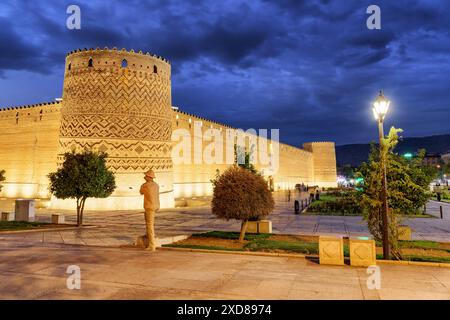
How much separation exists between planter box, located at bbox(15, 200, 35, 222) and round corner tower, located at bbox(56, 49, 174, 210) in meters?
5.02

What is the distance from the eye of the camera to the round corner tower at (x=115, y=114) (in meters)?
19.6

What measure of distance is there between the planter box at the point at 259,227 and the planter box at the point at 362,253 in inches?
205

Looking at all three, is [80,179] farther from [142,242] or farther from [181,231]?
[142,242]

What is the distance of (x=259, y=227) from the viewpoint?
11.1 m

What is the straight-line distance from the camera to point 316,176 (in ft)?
215

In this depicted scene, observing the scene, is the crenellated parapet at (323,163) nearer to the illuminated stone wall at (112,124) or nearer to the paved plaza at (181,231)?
the illuminated stone wall at (112,124)

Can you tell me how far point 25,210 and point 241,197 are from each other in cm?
1105

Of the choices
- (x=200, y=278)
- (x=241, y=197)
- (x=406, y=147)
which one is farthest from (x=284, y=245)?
(x=406, y=147)

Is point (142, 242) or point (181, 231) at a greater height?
point (142, 242)

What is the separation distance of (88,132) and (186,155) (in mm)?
10393
